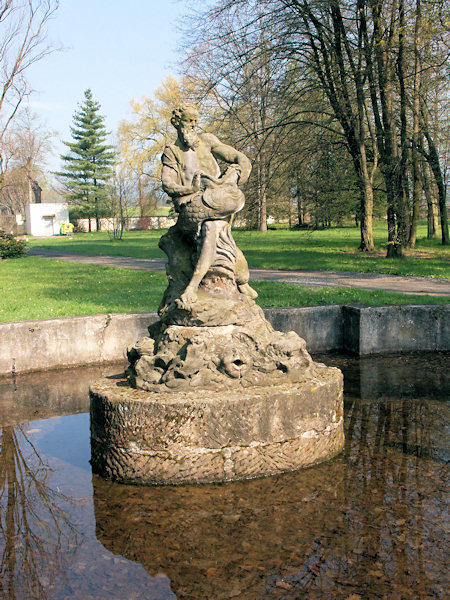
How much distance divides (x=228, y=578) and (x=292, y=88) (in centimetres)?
1760

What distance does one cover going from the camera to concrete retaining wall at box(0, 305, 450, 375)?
7.59 meters

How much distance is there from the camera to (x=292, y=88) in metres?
18.8

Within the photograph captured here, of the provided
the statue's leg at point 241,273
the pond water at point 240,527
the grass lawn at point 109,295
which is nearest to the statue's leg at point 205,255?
the statue's leg at point 241,273

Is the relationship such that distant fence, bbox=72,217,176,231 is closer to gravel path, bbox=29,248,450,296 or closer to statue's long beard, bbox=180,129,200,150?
gravel path, bbox=29,248,450,296

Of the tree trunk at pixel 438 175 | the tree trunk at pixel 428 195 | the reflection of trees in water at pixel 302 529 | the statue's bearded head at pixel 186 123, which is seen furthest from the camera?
the tree trunk at pixel 438 175

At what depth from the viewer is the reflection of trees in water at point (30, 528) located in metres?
3.37

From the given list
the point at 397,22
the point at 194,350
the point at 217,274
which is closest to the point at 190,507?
the point at 194,350

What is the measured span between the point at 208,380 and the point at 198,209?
1448mm

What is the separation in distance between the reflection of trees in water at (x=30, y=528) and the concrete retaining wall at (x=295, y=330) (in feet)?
7.99

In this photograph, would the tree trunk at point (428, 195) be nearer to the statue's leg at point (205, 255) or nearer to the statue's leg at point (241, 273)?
the statue's leg at point (241, 273)

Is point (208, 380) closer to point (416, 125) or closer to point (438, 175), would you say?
point (416, 125)

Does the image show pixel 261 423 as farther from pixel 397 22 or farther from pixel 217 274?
pixel 397 22

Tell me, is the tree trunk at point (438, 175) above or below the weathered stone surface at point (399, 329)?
above

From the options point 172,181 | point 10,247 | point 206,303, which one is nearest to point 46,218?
point 10,247
